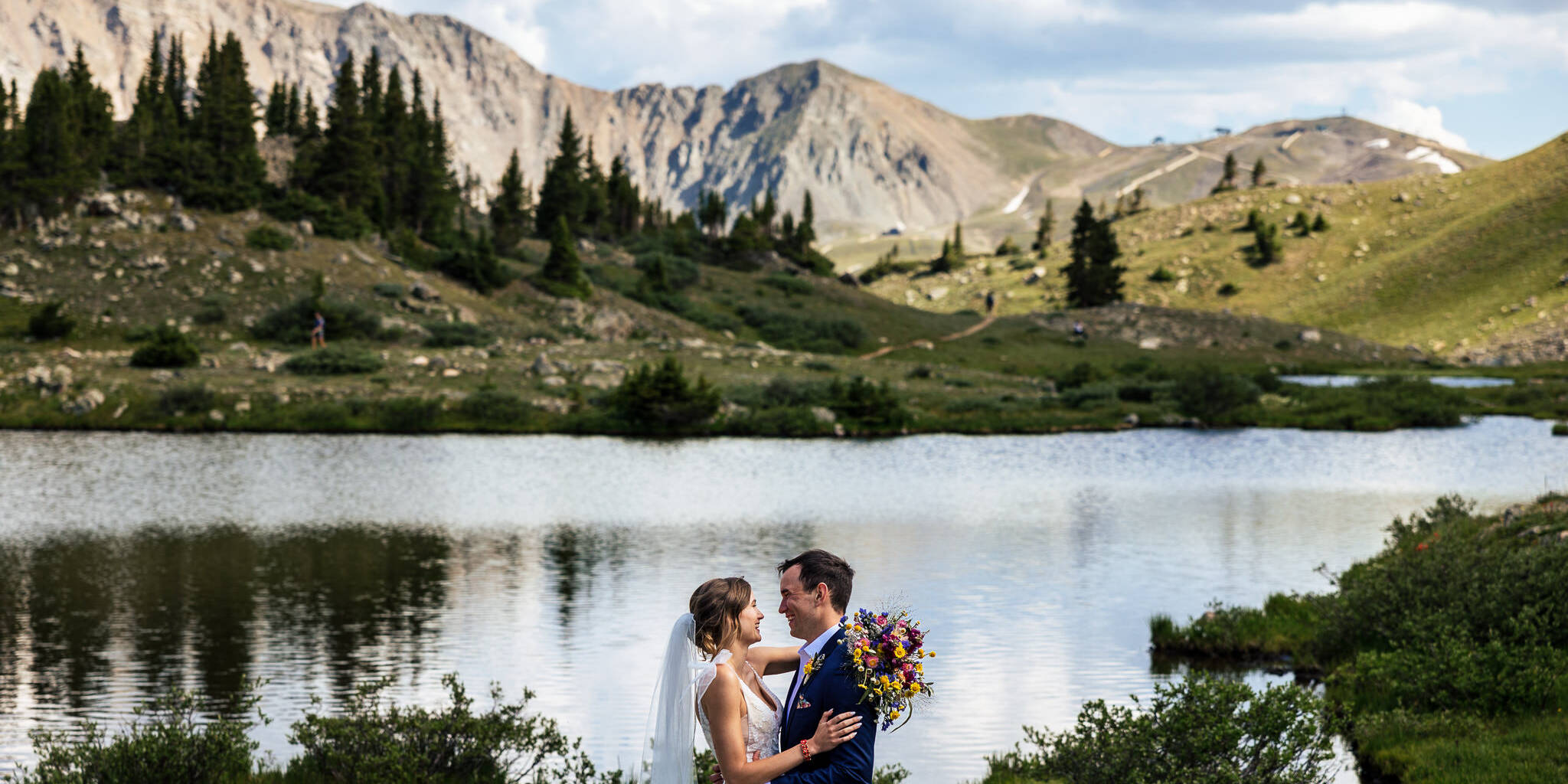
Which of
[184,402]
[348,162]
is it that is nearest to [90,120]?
[348,162]

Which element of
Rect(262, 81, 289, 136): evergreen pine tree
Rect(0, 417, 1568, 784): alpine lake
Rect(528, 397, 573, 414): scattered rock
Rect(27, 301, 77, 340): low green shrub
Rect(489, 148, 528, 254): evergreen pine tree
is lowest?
Rect(0, 417, 1568, 784): alpine lake

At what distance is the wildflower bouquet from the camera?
620cm

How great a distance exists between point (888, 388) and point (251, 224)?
48161mm

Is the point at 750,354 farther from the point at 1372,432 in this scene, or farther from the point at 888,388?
the point at 1372,432

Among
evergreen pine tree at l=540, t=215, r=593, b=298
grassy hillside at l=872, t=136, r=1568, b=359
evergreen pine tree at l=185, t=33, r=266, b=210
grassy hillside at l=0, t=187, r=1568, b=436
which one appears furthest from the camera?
grassy hillside at l=872, t=136, r=1568, b=359

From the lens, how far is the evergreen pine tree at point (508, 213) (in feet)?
351

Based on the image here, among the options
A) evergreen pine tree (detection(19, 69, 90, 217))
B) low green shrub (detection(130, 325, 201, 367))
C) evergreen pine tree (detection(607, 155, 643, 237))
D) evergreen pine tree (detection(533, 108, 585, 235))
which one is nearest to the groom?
low green shrub (detection(130, 325, 201, 367))

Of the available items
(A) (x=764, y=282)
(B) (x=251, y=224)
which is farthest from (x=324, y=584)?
(A) (x=764, y=282)

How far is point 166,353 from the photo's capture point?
6194cm

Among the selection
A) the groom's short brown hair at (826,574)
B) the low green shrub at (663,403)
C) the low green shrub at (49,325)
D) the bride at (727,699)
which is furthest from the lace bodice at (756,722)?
the low green shrub at (49,325)

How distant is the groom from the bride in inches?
5.0

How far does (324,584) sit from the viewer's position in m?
25.3

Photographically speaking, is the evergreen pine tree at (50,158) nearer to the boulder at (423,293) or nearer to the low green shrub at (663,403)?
the boulder at (423,293)

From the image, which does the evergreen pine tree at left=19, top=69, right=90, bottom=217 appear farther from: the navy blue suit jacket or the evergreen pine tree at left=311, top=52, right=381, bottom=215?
the navy blue suit jacket
